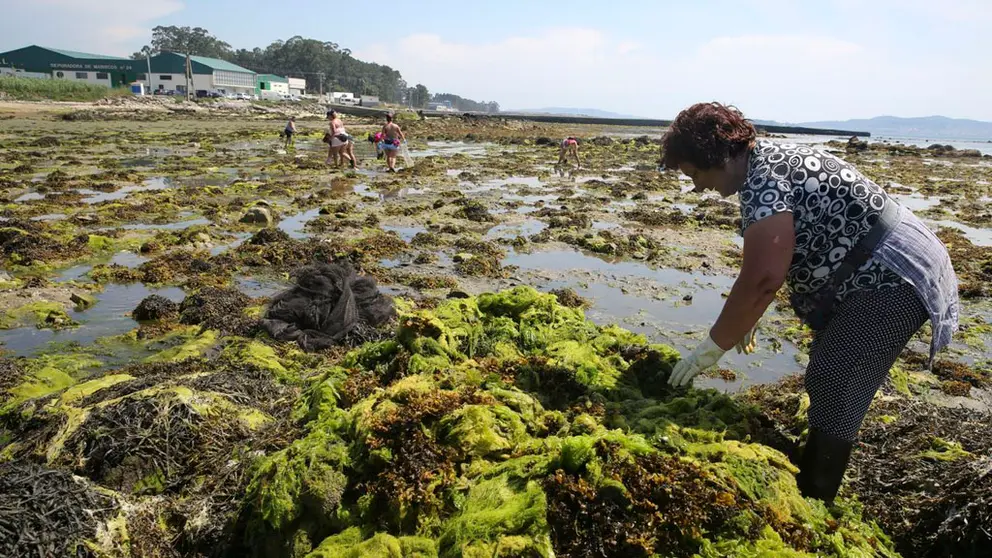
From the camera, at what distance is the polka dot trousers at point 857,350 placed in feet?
7.98

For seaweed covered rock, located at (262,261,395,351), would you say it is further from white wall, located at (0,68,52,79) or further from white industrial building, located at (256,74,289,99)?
white industrial building, located at (256,74,289,99)

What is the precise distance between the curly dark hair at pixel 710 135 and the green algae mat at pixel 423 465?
1.37 m

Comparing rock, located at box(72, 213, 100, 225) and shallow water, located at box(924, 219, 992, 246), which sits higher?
shallow water, located at box(924, 219, 992, 246)

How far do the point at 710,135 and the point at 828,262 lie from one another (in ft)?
2.55

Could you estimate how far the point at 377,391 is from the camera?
11.0ft

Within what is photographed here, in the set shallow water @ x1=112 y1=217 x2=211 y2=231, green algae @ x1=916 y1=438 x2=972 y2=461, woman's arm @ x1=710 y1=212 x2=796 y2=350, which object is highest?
woman's arm @ x1=710 y1=212 x2=796 y2=350

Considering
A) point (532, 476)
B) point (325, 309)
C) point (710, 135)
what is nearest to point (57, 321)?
point (325, 309)

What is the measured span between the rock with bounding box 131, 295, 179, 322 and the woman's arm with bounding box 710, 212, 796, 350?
5769 millimetres

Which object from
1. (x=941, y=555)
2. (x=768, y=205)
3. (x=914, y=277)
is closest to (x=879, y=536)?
(x=941, y=555)

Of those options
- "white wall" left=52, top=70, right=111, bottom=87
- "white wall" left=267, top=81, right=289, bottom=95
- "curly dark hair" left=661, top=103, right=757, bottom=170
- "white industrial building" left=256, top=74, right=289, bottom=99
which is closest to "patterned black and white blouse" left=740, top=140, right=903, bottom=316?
"curly dark hair" left=661, top=103, right=757, bottom=170

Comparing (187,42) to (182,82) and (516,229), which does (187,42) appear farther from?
(516,229)

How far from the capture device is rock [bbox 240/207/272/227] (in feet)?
34.5

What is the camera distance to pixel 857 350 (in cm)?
250

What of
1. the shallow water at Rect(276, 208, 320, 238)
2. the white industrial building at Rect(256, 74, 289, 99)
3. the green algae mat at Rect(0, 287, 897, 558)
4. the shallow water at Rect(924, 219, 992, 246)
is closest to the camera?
the green algae mat at Rect(0, 287, 897, 558)
